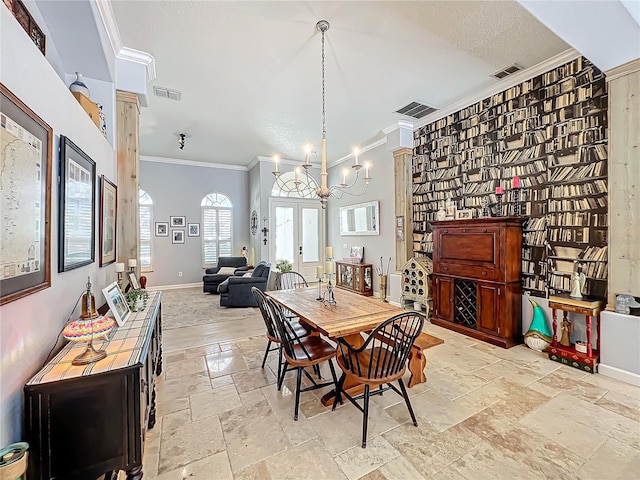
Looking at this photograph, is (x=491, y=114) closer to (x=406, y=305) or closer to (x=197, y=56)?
(x=406, y=305)

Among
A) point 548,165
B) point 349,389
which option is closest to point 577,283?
point 548,165

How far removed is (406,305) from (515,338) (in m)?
1.89

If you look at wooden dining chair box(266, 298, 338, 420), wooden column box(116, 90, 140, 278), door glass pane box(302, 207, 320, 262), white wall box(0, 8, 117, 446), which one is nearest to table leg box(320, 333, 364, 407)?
wooden dining chair box(266, 298, 338, 420)

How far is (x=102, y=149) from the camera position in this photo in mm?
2596

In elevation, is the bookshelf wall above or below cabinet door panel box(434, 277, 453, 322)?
above

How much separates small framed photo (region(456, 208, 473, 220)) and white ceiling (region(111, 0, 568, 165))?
1.72m

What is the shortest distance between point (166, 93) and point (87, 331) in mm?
3841

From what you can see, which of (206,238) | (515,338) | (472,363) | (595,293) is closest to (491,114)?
(595,293)

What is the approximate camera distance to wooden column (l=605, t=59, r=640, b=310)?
2.63m

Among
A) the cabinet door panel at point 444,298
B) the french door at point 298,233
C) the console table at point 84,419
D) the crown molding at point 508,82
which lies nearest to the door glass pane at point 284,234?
the french door at point 298,233

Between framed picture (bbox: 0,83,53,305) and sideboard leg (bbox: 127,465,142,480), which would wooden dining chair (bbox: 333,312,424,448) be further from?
framed picture (bbox: 0,83,53,305)

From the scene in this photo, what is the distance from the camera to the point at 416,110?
4.66 metres

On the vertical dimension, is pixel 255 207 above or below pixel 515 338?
above

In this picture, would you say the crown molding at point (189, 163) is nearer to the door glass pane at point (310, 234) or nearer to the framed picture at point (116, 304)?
the door glass pane at point (310, 234)
